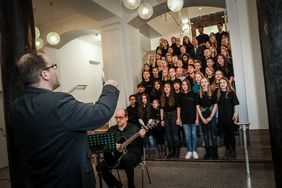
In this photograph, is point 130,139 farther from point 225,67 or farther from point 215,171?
point 225,67

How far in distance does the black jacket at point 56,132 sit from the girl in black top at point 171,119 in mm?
3746

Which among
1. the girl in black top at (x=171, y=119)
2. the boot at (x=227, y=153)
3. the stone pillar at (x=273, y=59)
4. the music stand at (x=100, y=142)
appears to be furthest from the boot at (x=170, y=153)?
the stone pillar at (x=273, y=59)

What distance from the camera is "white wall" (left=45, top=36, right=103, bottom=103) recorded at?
846 cm

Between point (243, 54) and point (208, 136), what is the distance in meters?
1.83

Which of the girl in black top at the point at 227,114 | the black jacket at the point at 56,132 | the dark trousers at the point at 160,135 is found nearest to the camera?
the black jacket at the point at 56,132

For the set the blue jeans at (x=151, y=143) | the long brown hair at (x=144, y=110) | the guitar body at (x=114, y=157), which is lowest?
the blue jeans at (x=151, y=143)

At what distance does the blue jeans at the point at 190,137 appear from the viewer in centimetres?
482

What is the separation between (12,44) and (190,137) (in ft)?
12.0

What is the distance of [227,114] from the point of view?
4.46 m

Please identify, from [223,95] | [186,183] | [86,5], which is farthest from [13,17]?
[86,5]

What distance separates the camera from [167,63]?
5891 millimetres

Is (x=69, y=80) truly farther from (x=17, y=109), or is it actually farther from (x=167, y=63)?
(x=17, y=109)

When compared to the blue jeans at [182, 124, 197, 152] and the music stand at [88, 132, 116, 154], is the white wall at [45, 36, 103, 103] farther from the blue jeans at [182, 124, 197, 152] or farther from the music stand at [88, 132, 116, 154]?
the music stand at [88, 132, 116, 154]

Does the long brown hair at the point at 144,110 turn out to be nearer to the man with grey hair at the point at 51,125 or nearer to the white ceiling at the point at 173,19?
the man with grey hair at the point at 51,125
